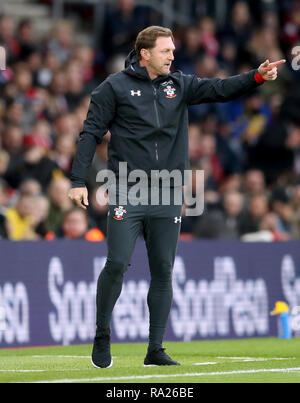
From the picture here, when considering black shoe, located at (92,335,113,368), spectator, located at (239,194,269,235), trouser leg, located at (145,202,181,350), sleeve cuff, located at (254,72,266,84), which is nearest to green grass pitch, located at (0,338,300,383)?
black shoe, located at (92,335,113,368)

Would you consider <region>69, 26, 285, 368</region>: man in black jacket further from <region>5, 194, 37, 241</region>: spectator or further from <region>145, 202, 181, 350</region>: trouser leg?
<region>5, 194, 37, 241</region>: spectator

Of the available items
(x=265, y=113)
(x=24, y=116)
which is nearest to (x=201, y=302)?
(x=24, y=116)

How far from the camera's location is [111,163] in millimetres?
8195

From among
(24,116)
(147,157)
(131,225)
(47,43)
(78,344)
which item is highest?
(47,43)

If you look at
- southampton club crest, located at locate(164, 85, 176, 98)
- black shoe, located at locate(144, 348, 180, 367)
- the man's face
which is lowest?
black shoe, located at locate(144, 348, 180, 367)

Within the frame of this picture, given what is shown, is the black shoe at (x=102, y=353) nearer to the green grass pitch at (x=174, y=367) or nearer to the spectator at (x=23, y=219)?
the green grass pitch at (x=174, y=367)

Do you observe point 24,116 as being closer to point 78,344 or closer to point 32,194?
point 32,194

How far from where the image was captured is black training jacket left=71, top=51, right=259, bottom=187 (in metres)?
8.09

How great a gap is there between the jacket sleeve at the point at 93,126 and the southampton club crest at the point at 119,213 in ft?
1.01

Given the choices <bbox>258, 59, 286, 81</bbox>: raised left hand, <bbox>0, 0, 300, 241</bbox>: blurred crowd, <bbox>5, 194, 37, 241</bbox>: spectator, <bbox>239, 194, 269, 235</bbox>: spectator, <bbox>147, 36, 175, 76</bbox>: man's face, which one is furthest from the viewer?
<bbox>239, 194, 269, 235</bbox>: spectator

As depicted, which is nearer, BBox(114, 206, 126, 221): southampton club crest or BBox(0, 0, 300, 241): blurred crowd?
BBox(114, 206, 126, 221): southampton club crest

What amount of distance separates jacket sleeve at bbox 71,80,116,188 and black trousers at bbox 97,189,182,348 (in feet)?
1.15

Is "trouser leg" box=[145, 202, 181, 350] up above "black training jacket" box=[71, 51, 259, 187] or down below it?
below

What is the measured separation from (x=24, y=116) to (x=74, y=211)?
2.60 meters
